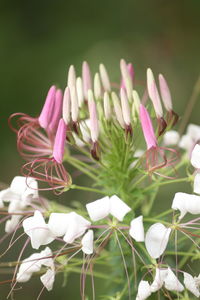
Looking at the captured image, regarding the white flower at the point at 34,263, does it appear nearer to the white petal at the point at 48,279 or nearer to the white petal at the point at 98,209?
the white petal at the point at 48,279

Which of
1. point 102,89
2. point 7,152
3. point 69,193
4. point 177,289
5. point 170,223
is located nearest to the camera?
point 177,289

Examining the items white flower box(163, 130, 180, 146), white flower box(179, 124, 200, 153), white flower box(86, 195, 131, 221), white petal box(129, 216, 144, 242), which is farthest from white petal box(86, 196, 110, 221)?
white flower box(163, 130, 180, 146)

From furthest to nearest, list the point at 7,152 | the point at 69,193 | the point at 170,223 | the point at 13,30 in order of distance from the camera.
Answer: the point at 13,30, the point at 7,152, the point at 69,193, the point at 170,223

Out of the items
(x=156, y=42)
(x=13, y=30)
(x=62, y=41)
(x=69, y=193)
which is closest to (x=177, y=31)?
(x=156, y=42)

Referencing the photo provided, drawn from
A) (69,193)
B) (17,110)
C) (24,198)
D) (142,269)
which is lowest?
(69,193)

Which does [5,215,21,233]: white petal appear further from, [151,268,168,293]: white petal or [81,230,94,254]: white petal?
[151,268,168,293]: white petal

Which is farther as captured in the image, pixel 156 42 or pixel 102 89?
pixel 156 42

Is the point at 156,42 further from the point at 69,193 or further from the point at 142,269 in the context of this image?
the point at 142,269

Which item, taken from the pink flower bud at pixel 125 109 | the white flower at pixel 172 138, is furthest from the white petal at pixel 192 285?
the white flower at pixel 172 138
